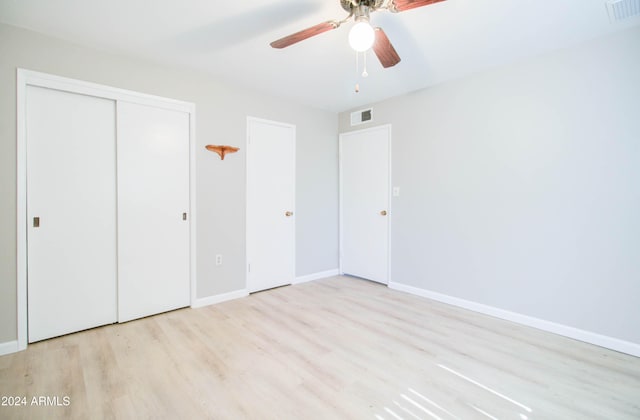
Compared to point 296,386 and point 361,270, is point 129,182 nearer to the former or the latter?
point 296,386

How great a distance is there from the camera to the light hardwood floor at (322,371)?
5.33 ft

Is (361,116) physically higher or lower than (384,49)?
higher

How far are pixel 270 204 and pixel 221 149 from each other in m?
0.91

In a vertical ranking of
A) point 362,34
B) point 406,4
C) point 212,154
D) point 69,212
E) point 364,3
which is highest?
point 364,3

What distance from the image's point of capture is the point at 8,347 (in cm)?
218

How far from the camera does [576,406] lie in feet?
5.40

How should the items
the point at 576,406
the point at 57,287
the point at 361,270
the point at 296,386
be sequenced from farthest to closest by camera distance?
the point at 361,270 → the point at 57,287 → the point at 296,386 → the point at 576,406

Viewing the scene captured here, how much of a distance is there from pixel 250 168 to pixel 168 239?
1.19 meters

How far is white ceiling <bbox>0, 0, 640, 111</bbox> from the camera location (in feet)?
6.46

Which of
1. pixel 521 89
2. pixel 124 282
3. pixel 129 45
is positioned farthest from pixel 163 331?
pixel 521 89

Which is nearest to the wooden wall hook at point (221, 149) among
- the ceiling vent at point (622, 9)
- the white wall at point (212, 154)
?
the white wall at point (212, 154)

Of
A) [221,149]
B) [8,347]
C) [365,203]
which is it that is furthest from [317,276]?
[8,347]

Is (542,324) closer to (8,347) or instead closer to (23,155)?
(8,347)

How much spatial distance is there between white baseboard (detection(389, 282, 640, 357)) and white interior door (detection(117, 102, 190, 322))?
2.69 meters
